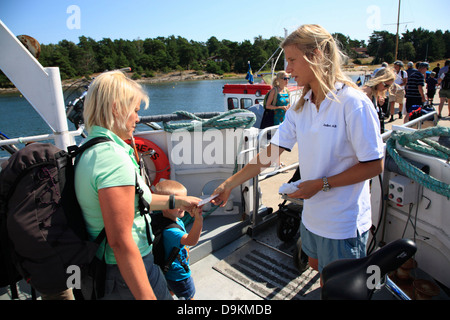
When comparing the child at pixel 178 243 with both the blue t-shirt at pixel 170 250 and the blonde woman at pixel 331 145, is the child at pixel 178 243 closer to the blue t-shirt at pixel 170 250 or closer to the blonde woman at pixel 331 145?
the blue t-shirt at pixel 170 250

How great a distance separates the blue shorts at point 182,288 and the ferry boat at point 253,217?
44cm

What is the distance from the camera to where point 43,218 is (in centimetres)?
117

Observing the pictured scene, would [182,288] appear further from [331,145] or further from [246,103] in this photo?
[246,103]

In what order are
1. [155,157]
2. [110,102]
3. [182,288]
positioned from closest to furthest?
[110,102], [182,288], [155,157]

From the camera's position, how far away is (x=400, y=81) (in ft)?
29.5

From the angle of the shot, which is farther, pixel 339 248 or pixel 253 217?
pixel 253 217

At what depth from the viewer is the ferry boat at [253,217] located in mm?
2230

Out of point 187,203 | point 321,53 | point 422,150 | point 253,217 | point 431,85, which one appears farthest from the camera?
point 431,85

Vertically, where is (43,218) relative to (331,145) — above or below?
below

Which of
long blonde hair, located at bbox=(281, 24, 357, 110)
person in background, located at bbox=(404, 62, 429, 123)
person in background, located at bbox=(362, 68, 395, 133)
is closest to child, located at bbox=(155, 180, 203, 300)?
long blonde hair, located at bbox=(281, 24, 357, 110)

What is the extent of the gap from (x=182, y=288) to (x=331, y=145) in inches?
54.0

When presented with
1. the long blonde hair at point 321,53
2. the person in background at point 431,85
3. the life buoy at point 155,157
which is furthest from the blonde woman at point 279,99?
the person in background at point 431,85

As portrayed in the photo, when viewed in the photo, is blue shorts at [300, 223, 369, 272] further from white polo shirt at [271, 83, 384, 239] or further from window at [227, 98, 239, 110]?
window at [227, 98, 239, 110]

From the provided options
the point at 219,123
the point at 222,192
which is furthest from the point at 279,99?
the point at 222,192
